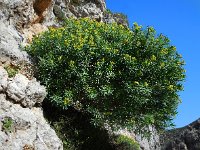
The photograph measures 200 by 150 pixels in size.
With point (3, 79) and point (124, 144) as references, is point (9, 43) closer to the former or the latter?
point (3, 79)

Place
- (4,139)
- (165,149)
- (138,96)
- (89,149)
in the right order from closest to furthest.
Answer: (4,139) < (138,96) < (89,149) < (165,149)

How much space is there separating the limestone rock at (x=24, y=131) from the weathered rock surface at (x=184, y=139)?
1844cm

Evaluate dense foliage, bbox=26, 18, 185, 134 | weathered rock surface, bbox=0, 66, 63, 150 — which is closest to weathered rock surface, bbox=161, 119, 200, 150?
dense foliage, bbox=26, 18, 185, 134

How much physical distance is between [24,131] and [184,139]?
834 inches

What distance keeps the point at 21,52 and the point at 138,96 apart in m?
5.55

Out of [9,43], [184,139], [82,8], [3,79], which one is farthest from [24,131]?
[184,139]

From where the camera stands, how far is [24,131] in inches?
552

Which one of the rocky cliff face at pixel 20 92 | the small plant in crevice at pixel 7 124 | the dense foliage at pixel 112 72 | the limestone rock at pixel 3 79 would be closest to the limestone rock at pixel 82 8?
the rocky cliff face at pixel 20 92

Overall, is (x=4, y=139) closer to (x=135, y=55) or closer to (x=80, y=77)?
(x=80, y=77)

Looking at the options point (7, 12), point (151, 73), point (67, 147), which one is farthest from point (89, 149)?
point (7, 12)

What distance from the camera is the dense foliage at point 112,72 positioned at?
1662 centimetres

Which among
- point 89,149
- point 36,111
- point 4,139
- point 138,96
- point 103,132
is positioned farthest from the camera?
point 103,132

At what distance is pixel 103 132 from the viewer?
20219 millimetres

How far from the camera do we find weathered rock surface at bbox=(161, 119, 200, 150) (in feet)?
103
